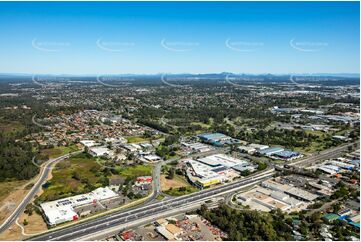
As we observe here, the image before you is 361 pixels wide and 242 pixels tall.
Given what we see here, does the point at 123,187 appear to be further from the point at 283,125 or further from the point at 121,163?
the point at 283,125

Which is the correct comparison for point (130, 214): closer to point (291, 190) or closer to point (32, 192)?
point (32, 192)

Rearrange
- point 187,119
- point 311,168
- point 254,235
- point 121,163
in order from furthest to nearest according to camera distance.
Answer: point 187,119 → point 121,163 → point 311,168 → point 254,235

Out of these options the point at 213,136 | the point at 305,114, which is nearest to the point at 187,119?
the point at 213,136

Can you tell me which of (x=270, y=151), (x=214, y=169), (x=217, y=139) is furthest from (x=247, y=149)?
(x=214, y=169)

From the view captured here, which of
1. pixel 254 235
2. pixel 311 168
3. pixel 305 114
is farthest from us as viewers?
pixel 305 114

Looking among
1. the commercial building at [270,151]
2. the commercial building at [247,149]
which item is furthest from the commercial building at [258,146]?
the commercial building at [270,151]

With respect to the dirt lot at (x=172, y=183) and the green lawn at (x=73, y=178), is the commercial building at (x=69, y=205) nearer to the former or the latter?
the green lawn at (x=73, y=178)
